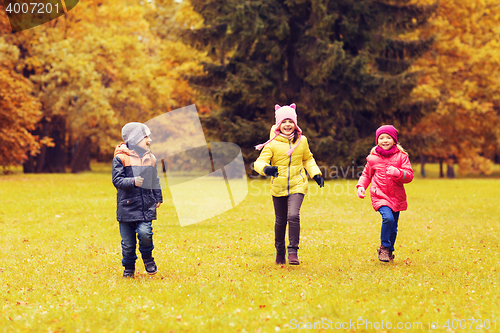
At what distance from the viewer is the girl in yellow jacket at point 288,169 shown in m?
7.00

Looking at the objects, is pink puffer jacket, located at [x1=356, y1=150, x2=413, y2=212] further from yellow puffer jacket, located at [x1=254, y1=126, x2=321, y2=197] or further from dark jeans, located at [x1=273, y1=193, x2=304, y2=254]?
dark jeans, located at [x1=273, y1=193, x2=304, y2=254]

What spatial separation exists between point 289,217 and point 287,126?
1.29 metres

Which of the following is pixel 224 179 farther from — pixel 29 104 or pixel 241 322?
pixel 241 322

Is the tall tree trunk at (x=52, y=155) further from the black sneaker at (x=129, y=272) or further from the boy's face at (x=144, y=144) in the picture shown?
the boy's face at (x=144, y=144)

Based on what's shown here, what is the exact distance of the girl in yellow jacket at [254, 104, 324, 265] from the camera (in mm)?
7004

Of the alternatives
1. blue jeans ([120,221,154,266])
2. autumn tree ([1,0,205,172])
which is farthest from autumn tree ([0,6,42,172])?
blue jeans ([120,221,154,266])

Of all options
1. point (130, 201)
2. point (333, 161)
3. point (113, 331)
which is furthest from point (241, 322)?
point (333, 161)

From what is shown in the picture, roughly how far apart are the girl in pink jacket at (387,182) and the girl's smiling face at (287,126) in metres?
1.21

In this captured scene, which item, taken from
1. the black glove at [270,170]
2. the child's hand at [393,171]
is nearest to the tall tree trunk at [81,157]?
the black glove at [270,170]

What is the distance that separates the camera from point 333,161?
2433cm

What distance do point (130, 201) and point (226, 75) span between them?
832 inches

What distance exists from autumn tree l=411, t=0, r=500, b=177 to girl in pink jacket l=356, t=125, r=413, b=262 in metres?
23.8

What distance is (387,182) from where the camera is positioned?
7.31m

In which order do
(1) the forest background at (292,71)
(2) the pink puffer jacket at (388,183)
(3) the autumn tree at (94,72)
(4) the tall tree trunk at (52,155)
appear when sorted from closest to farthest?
(2) the pink puffer jacket at (388,183)
(1) the forest background at (292,71)
(3) the autumn tree at (94,72)
(4) the tall tree trunk at (52,155)
